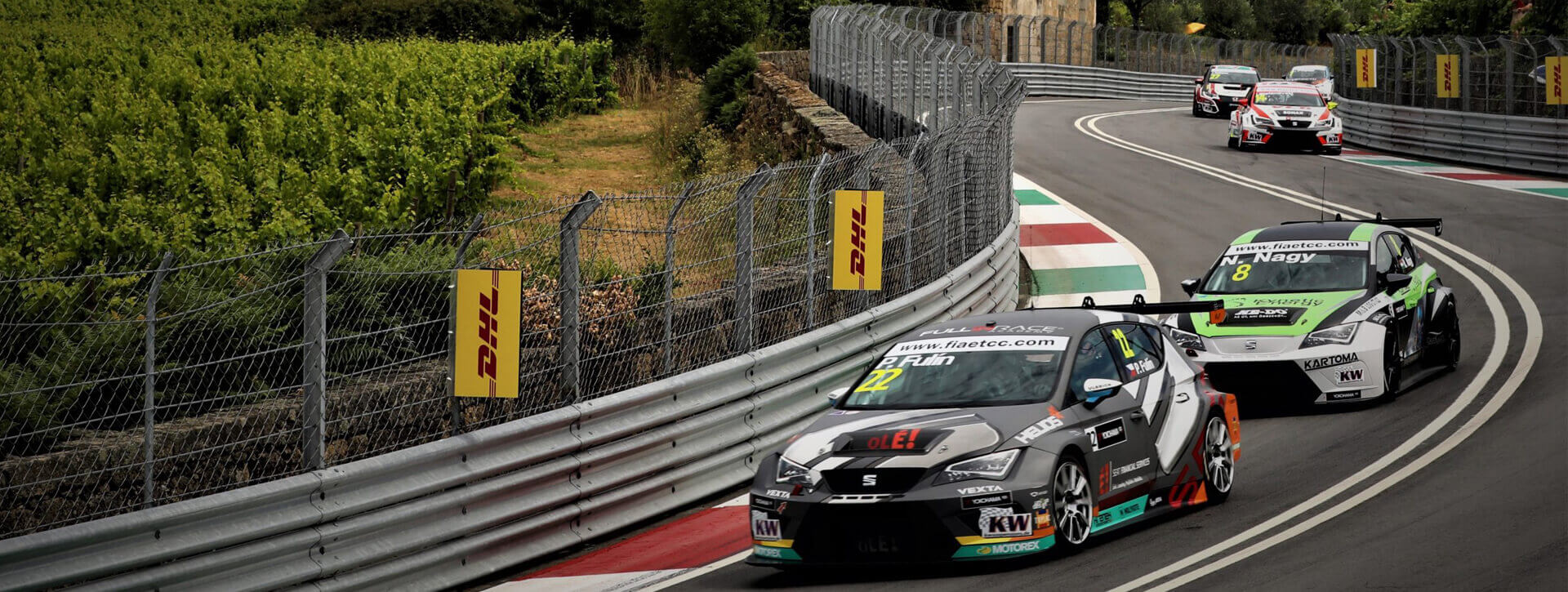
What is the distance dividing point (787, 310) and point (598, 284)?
9.32 ft

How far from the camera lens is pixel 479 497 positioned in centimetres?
946

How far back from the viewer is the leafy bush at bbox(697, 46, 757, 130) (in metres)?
34.6

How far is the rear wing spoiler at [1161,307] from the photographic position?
10987 millimetres

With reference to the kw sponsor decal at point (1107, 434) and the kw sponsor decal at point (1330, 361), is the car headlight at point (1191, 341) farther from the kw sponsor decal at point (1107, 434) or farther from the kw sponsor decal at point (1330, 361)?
the kw sponsor decal at point (1107, 434)

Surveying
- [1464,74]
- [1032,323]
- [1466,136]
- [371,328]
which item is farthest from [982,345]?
[1464,74]

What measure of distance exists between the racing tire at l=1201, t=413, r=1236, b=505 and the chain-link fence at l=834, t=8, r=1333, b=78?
149ft

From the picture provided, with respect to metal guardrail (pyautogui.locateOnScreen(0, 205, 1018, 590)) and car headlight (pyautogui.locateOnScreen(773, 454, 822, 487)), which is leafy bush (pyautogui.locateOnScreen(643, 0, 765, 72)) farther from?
car headlight (pyautogui.locateOnScreen(773, 454, 822, 487))

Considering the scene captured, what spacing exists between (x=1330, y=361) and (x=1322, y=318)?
441mm

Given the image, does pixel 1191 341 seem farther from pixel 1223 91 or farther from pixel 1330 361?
pixel 1223 91

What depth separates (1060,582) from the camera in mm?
8281

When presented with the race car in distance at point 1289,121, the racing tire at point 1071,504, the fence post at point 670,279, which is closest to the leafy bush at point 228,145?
the fence post at point 670,279

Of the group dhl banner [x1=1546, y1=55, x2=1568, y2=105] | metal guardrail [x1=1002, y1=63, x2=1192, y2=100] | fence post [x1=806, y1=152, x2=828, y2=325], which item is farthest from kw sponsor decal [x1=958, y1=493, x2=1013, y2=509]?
metal guardrail [x1=1002, y1=63, x2=1192, y2=100]

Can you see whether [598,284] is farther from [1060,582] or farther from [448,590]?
[1060,582]

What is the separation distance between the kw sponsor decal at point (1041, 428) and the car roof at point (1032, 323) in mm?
857
